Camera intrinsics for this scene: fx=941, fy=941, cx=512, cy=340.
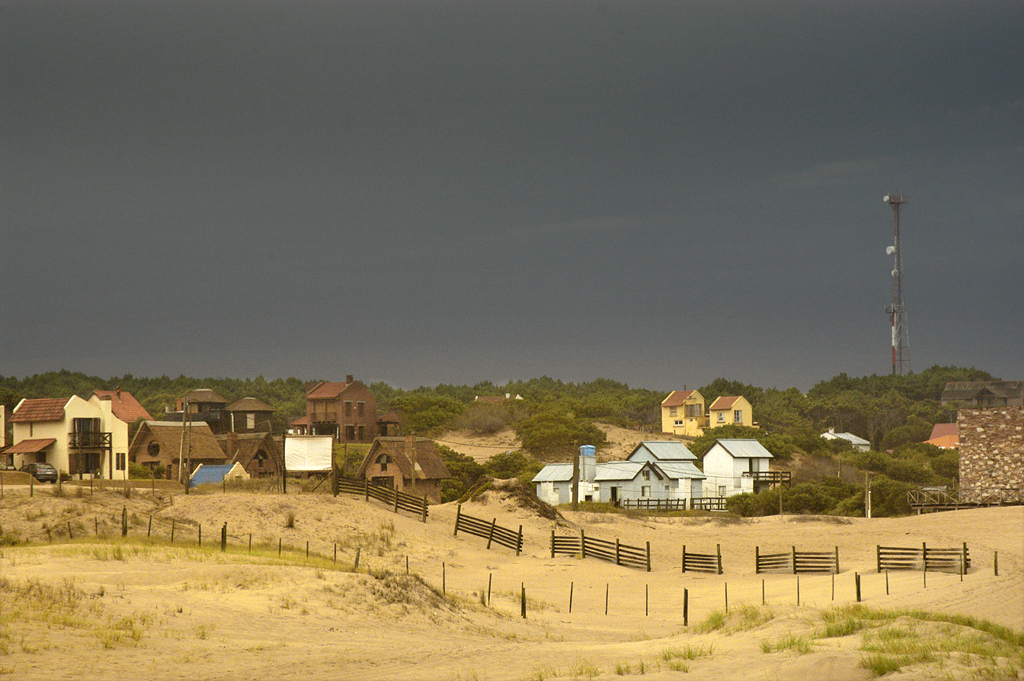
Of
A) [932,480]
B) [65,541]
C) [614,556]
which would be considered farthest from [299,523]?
[932,480]

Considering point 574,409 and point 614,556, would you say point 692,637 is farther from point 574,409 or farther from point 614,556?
point 574,409

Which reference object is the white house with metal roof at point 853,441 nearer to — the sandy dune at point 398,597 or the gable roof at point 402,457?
the sandy dune at point 398,597

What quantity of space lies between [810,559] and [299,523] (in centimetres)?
2573

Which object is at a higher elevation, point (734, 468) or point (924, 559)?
point (734, 468)

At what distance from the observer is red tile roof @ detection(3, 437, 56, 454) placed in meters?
58.5

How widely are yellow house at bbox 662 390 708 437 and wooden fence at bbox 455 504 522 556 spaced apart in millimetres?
74414

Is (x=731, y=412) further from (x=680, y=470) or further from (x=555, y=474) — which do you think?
(x=555, y=474)

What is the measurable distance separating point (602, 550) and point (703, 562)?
542 cm

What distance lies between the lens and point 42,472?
185 feet

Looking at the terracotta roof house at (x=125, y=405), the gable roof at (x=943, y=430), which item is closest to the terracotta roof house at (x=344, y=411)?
the terracotta roof house at (x=125, y=405)

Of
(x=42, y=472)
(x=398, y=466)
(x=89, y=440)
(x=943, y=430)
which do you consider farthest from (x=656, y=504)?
(x=943, y=430)

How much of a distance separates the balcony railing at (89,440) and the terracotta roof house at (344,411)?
40.6 meters

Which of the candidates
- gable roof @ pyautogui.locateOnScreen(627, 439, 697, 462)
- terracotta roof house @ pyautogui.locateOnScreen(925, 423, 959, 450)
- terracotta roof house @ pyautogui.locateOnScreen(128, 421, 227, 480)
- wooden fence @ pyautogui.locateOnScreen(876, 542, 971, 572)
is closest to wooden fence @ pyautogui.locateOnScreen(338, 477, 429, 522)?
terracotta roof house @ pyautogui.locateOnScreen(128, 421, 227, 480)

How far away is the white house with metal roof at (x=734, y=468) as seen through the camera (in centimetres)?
8656
